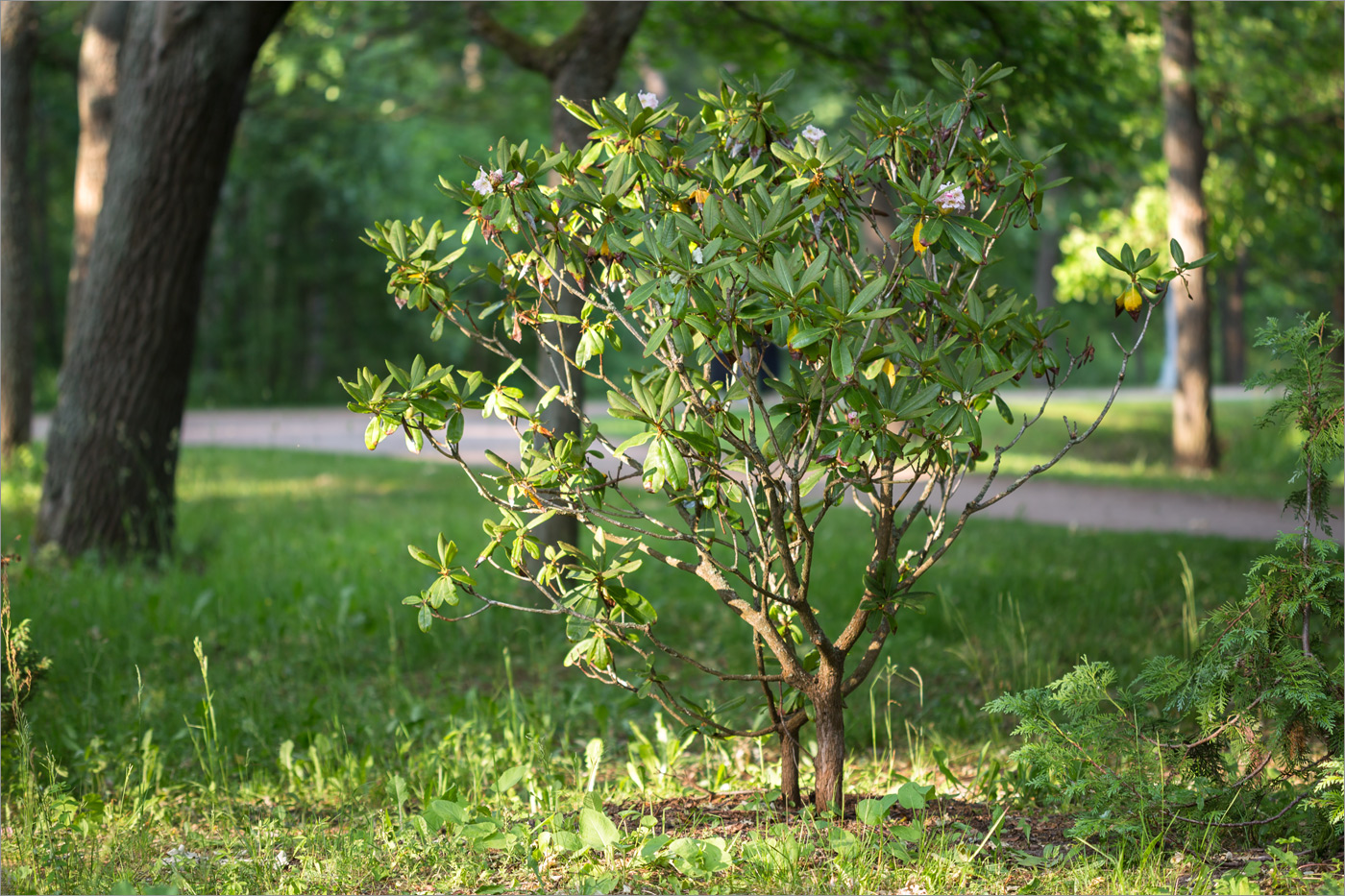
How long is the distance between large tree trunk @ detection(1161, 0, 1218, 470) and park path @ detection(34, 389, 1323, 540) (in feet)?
5.36

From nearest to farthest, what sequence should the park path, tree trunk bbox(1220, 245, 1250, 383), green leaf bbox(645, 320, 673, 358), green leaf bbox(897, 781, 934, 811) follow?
green leaf bbox(645, 320, 673, 358) < green leaf bbox(897, 781, 934, 811) < the park path < tree trunk bbox(1220, 245, 1250, 383)

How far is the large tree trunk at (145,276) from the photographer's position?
5766mm

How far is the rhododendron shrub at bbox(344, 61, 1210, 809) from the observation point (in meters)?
2.29

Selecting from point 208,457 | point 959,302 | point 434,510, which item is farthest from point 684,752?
point 208,457

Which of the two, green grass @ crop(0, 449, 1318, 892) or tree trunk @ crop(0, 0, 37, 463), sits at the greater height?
tree trunk @ crop(0, 0, 37, 463)

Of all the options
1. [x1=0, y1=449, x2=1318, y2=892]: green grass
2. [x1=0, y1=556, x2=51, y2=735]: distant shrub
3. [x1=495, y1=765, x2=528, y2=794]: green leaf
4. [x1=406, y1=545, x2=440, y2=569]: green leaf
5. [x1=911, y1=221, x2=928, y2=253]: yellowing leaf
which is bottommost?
[x1=0, y1=449, x2=1318, y2=892]: green grass

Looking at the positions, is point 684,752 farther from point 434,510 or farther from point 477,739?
point 434,510

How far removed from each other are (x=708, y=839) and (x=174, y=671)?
2.88 m

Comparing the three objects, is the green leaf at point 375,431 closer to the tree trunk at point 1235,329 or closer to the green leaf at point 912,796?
the green leaf at point 912,796

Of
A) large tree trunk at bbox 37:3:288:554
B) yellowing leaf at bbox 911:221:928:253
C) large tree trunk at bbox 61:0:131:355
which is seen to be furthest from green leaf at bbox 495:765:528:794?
large tree trunk at bbox 61:0:131:355

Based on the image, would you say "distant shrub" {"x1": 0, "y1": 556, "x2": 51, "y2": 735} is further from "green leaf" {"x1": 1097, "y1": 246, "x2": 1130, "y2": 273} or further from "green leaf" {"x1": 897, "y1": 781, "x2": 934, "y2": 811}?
"green leaf" {"x1": 1097, "y1": 246, "x2": 1130, "y2": 273}

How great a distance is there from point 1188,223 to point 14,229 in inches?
448

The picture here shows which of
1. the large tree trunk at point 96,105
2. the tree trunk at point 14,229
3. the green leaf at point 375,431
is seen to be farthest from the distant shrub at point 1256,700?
the tree trunk at point 14,229

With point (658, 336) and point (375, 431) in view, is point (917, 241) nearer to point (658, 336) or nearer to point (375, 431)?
point (658, 336)
